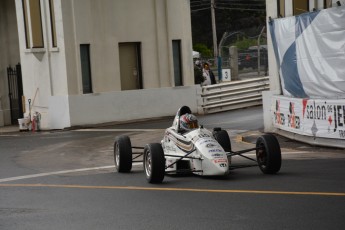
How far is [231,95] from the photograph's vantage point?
3078 cm

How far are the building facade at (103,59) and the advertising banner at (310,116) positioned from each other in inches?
382

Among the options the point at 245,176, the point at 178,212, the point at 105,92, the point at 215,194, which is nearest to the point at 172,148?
the point at 245,176

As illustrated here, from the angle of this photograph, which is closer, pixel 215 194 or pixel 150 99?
pixel 215 194

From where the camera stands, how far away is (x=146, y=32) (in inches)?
1156

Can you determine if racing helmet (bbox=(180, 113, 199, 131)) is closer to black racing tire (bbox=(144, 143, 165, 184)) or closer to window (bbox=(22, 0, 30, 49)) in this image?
black racing tire (bbox=(144, 143, 165, 184))

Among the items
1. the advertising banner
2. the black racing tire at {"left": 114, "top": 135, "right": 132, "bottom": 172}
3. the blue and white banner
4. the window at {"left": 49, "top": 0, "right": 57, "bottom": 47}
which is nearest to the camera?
the black racing tire at {"left": 114, "top": 135, "right": 132, "bottom": 172}

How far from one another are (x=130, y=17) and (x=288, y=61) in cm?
1090

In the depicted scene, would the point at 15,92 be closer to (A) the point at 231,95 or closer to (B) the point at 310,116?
(A) the point at 231,95

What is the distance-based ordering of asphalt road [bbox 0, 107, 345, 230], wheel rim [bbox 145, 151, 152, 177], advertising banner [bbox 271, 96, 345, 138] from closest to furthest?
asphalt road [bbox 0, 107, 345, 230] → wheel rim [bbox 145, 151, 152, 177] → advertising banner [bbox 271, 96, 345, 138]

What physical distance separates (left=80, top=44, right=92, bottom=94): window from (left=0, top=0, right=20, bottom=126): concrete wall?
6398mm

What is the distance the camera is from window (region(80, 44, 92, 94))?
92.3 feet

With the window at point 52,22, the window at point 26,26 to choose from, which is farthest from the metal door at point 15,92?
the window at point 52,22

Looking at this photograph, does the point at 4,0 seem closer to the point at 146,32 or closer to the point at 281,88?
the point at 146,32

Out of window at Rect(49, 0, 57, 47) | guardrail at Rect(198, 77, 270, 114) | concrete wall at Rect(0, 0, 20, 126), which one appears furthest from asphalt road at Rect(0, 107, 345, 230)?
concrete wall at Rect(0, 0, 20, 126)
